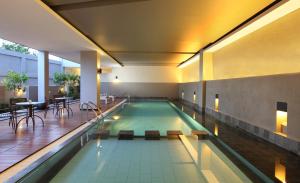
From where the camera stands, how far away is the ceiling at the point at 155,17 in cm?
413

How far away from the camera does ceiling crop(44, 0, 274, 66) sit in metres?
4.13

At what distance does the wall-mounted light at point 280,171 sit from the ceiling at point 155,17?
262cm

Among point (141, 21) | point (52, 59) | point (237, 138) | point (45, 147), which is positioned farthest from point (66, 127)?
point (52, 59)

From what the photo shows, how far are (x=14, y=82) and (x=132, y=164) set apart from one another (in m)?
7.27

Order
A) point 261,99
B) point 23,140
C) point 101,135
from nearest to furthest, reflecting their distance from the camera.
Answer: point 23,140 < point 261,99 < point 101,135

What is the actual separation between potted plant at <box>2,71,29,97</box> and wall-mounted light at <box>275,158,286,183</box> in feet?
29.4

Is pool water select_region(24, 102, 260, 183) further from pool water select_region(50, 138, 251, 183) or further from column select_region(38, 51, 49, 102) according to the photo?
column select_region(38, 51, 49, 102)

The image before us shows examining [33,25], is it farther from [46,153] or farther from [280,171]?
[280,171]

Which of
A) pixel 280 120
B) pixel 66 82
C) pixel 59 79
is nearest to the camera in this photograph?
pixel 280 120

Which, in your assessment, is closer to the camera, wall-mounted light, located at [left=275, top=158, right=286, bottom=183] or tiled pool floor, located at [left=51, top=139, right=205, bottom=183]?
wall-mounted light, located at [left=275, top=158, right=286, bottom=183]

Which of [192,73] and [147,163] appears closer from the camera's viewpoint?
[147,163]

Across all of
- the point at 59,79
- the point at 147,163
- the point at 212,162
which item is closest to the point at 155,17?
the point at 147,163

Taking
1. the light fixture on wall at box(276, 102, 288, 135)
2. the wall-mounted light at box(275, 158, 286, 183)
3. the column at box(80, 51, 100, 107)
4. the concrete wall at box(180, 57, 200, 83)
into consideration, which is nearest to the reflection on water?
the wall-mounted light at box(275, 158, 286, 183)

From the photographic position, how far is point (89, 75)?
9141 mm
